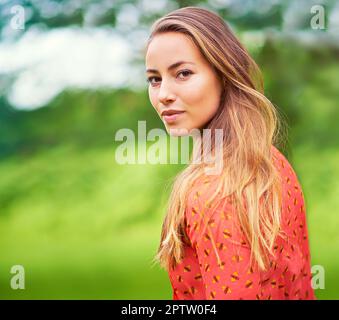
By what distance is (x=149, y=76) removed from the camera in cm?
142

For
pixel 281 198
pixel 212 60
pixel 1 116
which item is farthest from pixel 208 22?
pixel 1 116

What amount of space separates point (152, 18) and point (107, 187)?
980 mm

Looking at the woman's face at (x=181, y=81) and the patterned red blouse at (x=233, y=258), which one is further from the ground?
the woman's face at (x=181, y=81)

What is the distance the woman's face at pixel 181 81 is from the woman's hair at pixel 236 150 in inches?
0.7

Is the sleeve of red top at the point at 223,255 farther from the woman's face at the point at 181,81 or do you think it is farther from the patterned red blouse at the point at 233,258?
the woman's face at the point at 181,81

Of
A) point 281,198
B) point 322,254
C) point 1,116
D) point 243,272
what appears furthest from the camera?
point 1,116

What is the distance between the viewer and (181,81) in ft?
4.55

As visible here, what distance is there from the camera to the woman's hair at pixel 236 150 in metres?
1.21

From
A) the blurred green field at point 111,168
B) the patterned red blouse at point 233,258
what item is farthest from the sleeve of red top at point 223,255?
the blurred green field at point 111,168

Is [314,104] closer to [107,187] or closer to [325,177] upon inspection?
[325,177]

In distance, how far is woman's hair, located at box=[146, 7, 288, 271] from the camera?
3.95ft

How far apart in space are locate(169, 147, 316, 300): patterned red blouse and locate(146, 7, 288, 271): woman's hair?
24 millimetres

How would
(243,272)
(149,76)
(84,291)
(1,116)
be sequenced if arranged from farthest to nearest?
(1,116) → (84,291) → (149,76) → (243,272)

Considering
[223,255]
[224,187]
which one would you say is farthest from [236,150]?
[223,255]
